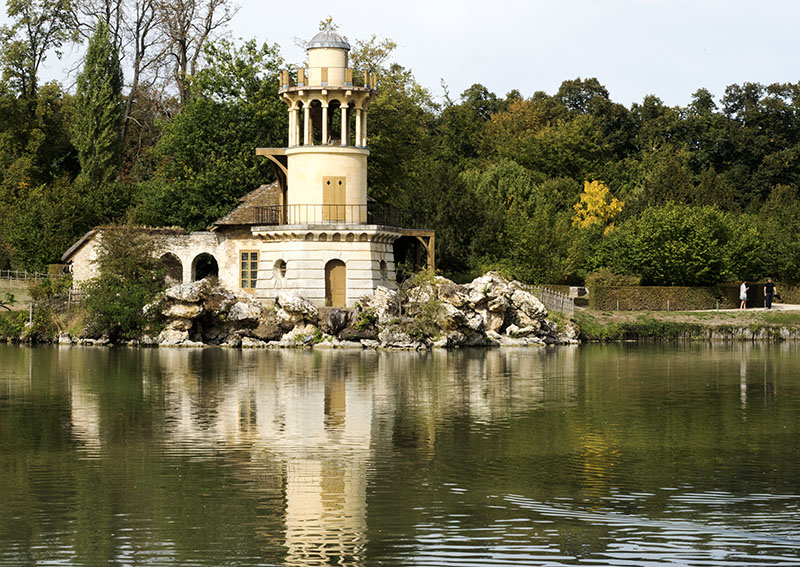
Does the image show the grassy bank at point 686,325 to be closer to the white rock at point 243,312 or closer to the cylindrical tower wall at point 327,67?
the white rock at point 243,312

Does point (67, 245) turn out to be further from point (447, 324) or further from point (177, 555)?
point (177, 555)

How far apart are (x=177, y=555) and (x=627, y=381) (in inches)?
827

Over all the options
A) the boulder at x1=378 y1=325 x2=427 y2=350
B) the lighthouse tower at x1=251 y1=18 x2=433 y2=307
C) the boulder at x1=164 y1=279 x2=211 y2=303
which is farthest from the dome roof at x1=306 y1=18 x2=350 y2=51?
the boulder at x1=378 y1=325 x2=427 y2=350

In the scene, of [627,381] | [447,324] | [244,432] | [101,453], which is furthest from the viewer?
[447,324]

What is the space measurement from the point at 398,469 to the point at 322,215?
33518mm

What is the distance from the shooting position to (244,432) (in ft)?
75.6

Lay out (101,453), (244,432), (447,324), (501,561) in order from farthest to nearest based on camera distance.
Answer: (447,324), (244,432), (101,453), (501,561)

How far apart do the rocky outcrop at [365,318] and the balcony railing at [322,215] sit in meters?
4.55

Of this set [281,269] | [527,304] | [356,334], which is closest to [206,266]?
[281,269]

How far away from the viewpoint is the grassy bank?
172 ft

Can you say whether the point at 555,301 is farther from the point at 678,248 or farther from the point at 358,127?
the point at 358,127

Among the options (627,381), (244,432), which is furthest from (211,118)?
(244,432)

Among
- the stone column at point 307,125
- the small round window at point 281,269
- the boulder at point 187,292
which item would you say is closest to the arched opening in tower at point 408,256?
the small round window at point 281,269

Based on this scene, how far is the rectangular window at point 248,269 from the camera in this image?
54688mm
